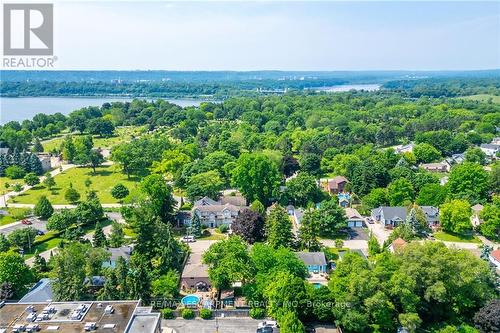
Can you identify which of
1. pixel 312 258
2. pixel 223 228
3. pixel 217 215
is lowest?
pixel 223 228

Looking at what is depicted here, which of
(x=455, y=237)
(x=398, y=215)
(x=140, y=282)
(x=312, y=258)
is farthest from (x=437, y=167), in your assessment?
(x=140, y=282)

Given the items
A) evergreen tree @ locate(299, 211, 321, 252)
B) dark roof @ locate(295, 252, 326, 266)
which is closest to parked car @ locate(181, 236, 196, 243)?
evergreen tree @ locate(299, 211, 321, 252)

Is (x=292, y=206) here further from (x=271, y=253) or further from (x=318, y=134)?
(x=318, y=134)

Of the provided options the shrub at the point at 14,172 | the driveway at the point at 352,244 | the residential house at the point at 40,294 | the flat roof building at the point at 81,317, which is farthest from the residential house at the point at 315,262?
the shrub at the point at 14,172

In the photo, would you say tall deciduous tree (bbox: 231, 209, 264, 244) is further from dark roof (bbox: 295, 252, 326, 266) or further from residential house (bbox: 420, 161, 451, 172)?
residential house (bbox: 420, 161, 451, 172)

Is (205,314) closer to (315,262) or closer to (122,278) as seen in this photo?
(122,278)

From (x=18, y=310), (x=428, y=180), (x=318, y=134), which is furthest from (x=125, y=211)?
(x=318, y=134)
